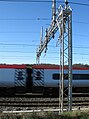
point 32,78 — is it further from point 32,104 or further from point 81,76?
point 32,104

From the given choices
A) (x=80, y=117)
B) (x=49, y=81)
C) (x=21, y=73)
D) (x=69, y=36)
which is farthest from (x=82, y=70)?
(x=80, y=117)

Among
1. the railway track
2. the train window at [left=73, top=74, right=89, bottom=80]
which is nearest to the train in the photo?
the train window at [left=73, top=74, right=89, bottom=80]

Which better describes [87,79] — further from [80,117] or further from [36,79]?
[80,117]

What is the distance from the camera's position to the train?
30.3 m

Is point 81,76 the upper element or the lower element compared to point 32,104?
upper

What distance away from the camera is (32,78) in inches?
1219

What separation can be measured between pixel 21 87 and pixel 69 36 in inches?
591

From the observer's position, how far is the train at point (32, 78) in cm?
3034

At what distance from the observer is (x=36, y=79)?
3075cm

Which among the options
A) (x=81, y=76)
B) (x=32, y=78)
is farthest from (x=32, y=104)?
(x=81, y=76)

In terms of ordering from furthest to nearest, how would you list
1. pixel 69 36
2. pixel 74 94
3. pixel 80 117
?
pixel 74 94 → pixel 69 36 → pixel 80 117

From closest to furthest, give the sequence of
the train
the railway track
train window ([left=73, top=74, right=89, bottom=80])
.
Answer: the railway track < the train < train window ([left=73, top=74, right=89, bottom=80])

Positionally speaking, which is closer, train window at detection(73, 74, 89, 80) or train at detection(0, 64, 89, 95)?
train at detection(0, 64, 89, 95)

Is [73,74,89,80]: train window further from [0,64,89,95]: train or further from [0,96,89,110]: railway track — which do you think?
[0,96,89,110]: railway track
